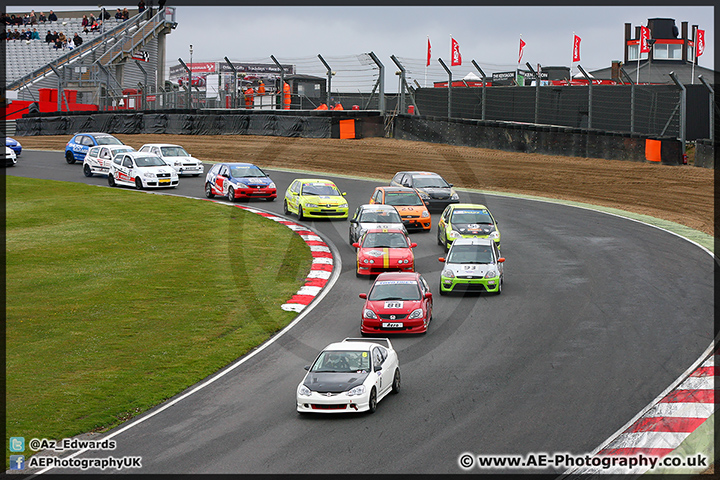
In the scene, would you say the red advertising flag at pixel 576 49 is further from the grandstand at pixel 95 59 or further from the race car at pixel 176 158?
the race car at pixel 176 158

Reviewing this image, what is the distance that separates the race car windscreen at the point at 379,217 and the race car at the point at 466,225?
1.48 metres

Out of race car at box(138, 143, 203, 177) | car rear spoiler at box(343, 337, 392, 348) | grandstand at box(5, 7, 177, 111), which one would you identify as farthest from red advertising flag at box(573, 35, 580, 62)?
car rear spoiler at box(343, 337, 392, 348)

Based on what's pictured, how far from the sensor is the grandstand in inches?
2327

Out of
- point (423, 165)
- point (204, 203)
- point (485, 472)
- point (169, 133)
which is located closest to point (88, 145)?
point (169, 133)

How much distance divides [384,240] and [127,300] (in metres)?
6.90

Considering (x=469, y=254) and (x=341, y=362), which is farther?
(x=469, y=254)

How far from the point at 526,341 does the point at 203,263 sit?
422 inches

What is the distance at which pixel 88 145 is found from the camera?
42.4 m

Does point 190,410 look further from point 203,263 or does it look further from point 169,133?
point 169,133

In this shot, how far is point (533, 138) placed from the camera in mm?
37438

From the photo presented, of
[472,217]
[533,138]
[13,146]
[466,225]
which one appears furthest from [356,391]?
[13,146]

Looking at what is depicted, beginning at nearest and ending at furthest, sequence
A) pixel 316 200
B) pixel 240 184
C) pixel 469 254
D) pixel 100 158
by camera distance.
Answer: pixel 469 254 → pixel 316 200 → pixel 240 184 → pixel 100 158

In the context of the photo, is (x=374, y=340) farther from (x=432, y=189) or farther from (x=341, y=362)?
(x=432, y=189)

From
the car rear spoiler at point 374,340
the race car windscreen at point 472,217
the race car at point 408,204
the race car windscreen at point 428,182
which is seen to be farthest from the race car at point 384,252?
the race car windscreen at point 428,182
